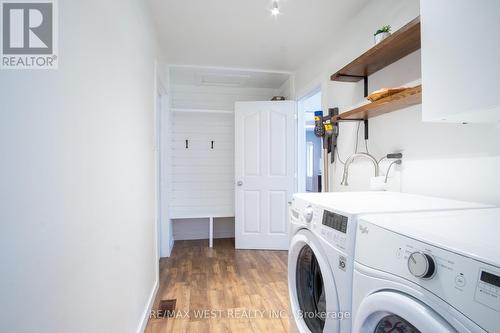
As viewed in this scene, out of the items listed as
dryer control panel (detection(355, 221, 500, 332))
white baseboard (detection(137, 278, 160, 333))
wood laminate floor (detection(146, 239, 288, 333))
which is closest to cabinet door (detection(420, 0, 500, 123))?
dryer control panel (detection(355, 221, 500, 332))

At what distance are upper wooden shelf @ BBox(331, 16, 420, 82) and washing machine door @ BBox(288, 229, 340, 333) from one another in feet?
3.87

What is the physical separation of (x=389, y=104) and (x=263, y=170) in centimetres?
208

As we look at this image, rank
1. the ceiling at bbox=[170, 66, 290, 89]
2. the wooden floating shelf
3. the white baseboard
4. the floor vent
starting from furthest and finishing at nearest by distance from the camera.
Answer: the ceiling at bbox=[170, 66, 290, 89], the floor vent, the white baseboard, the wooden floating shelf

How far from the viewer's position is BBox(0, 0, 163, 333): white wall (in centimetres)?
61

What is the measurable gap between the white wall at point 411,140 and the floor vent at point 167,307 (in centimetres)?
181

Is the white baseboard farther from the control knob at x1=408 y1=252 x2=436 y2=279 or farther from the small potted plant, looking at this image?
the small potted plant

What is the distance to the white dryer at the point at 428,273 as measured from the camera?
0.48 m

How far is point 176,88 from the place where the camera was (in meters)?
3.85

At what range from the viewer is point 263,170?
3410 mm

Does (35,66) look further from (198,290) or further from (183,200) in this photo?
(183,200)

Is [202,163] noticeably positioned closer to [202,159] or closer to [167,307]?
[202,159]

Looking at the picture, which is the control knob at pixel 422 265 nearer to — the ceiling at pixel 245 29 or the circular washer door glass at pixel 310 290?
the circular washer door glass at pixel 310 290

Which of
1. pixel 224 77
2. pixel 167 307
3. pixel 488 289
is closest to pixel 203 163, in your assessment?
pixel 224 77

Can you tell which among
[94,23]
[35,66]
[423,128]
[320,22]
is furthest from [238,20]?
[35,66]
